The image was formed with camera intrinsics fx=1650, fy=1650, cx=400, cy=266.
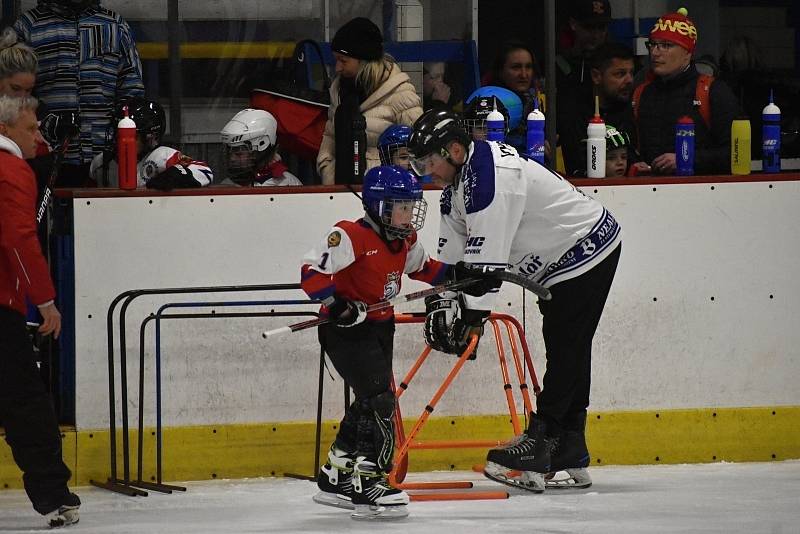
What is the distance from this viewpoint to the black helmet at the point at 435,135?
18.8ft

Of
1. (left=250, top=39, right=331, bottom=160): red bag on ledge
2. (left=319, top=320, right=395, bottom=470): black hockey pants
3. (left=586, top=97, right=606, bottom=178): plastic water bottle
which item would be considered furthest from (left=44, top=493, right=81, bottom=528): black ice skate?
(left=586, top=97, right=606, bottom=178): plastic water bottle

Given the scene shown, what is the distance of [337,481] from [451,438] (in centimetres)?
85

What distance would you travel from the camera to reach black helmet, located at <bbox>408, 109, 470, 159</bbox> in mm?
5730

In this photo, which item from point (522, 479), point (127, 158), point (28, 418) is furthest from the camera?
point (127, 158)

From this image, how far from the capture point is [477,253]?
18.6 feet

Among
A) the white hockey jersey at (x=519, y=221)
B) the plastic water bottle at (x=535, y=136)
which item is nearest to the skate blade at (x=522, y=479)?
the white hockey jersey at (x=519, y=221)

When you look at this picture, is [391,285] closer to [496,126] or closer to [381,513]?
[381,513]

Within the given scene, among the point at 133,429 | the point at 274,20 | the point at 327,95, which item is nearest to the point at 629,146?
the point at 327,95

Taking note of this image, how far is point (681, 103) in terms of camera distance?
679cm

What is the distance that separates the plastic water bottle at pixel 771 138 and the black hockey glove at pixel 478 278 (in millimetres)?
1616

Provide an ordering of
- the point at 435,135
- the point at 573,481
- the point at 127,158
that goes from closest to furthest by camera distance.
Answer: the point at 435,135
the point at 573,481
the point at 127,158

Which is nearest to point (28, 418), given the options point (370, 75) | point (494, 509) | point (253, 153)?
point (494, 509)

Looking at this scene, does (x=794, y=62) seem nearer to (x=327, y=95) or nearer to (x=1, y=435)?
(x=327, y=95)

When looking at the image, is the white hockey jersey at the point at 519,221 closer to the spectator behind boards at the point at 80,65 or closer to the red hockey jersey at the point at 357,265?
the red hockey jersey at the point at 357,265
